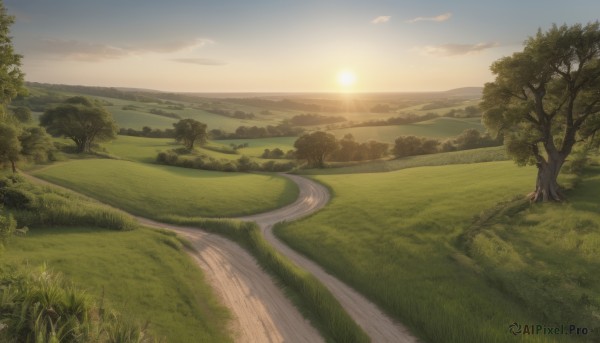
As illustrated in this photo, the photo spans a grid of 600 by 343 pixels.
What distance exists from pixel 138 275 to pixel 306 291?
37.7 ft

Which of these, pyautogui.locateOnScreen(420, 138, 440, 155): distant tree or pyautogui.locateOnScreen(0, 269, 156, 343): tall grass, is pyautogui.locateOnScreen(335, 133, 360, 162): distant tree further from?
pyautogui.locateOnScreen(0, 269, 156, 343): tall grass

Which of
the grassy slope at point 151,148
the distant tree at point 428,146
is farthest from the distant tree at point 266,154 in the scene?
the distant tree at point 428,146

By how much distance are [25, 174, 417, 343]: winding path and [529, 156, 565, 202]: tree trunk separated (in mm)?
21764

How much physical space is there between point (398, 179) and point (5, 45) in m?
53.2

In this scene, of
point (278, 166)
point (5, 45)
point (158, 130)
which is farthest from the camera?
point (158, 130)

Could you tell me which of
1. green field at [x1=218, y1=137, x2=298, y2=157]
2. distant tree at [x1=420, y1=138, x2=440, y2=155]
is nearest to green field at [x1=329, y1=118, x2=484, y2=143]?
green field at [x1=218, y1=137, x2=298, y2=157]

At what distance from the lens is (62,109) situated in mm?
76875

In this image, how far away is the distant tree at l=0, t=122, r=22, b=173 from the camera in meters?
35.5

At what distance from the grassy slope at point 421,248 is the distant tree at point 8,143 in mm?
32410

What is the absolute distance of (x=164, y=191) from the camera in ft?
157

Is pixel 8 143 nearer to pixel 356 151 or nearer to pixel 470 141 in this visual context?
pixel 356 151

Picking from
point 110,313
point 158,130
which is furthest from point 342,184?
point 158,130

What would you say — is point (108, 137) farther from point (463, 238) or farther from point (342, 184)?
point (463, 238)

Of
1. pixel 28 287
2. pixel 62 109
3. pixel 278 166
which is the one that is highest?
pixel 62 109
